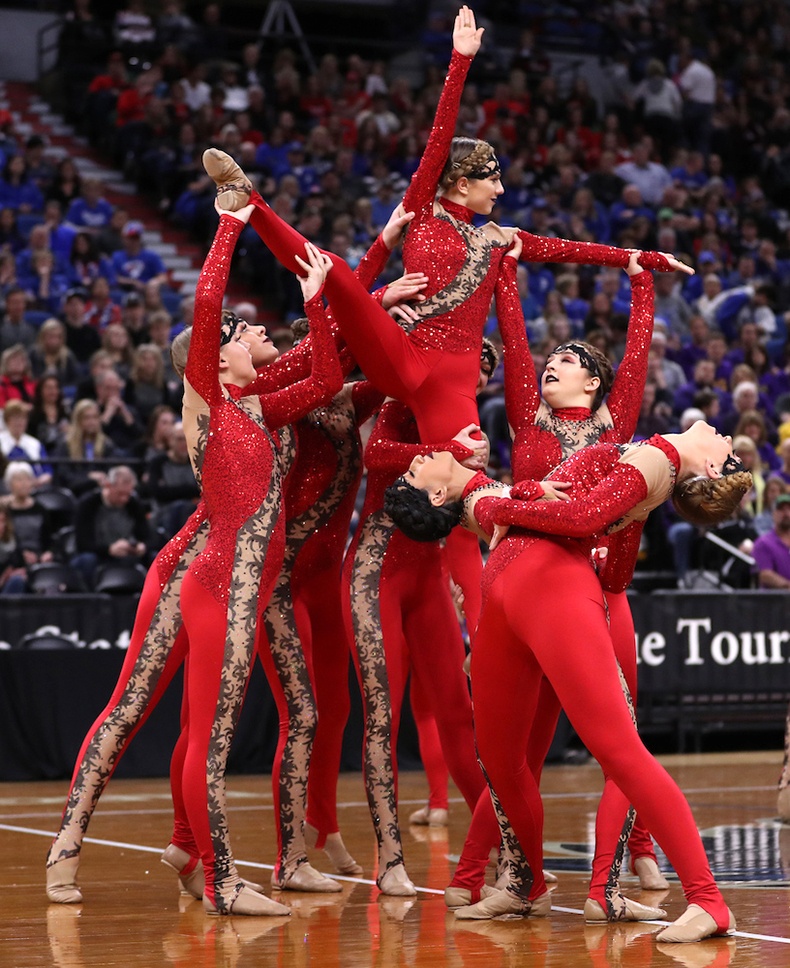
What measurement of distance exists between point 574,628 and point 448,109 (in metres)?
1.79

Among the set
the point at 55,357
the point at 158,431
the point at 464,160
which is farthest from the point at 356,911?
the point at 55,357

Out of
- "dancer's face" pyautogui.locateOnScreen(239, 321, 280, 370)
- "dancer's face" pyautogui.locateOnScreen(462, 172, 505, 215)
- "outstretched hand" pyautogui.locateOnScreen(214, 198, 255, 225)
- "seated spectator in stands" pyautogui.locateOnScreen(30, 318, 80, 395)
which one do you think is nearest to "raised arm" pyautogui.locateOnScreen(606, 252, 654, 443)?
"dancer's face" pyautogui.locateOnScreen(462, 172, 505, 215)

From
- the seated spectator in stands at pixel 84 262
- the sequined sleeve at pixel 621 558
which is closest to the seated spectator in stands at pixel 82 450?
the seated spectator in stands at pixel 84 262

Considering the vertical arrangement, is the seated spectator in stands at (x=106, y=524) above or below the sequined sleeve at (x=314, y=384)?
below

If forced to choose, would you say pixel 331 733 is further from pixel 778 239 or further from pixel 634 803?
pixel 778 239

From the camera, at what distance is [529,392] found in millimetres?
4832

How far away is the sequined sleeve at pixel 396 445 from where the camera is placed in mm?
4801

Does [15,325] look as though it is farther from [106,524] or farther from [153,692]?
[153,692]

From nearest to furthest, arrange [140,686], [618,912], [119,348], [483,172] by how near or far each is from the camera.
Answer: [618,912], [140,686], [483,172], [119,348]

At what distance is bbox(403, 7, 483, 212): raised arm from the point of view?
4770 mm

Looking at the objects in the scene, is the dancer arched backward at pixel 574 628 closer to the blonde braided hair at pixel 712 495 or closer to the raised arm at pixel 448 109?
the blonde braided hair at pixel 712 495

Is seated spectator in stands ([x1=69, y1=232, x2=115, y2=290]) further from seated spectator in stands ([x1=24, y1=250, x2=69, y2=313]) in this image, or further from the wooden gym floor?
the wooden gym floor

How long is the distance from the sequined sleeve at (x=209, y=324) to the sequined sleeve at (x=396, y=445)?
0.68 m

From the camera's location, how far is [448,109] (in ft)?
15.8
